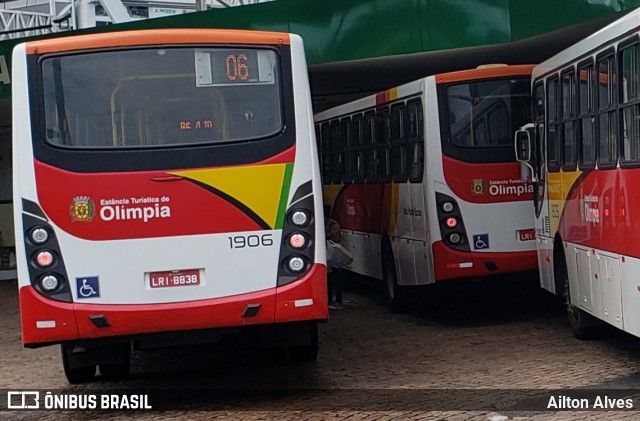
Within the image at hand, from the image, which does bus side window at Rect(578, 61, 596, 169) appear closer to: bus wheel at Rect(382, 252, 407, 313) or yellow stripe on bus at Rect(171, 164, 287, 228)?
yellow stripe on bus at Rect(171, 164, 287, 228)

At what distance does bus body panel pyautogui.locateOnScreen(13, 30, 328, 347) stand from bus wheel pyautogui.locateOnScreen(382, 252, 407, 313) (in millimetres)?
6855

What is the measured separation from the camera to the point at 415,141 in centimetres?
1477

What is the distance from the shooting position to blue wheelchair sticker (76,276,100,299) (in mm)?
8750

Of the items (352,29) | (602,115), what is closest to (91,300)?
(602,115)

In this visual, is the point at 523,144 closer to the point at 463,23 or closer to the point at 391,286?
the point at 391,286

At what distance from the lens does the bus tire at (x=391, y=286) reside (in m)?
15.8

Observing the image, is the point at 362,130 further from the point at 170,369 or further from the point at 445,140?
the point at 170,369

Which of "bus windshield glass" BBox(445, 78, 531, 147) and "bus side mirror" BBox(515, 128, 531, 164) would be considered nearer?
"bus side mirror" BBox(515, 128, 531, 164)

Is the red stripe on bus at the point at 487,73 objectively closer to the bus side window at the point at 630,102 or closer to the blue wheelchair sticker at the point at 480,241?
the blue wheelchair sticker at the point at 480,241

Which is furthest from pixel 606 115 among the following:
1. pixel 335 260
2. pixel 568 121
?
pixel 335 260

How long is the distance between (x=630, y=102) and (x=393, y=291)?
712 cm

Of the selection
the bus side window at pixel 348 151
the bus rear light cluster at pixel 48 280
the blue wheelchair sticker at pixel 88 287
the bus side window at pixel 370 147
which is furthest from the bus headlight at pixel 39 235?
the bus side window at pixel 348 151

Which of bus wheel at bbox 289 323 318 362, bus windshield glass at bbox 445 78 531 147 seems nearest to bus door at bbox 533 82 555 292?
bus windshield glass at bbox 445 78 531 147

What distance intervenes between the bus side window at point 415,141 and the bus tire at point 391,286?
5.58 ft
